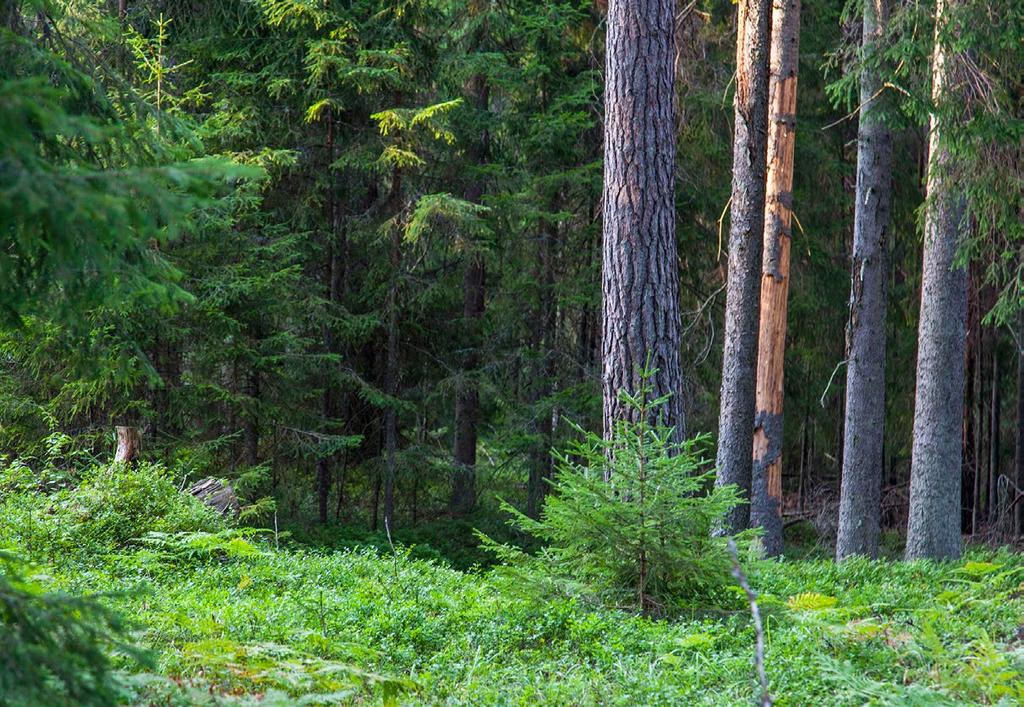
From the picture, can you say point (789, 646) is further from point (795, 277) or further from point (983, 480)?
point (983, 480)

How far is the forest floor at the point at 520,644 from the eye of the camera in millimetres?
4297

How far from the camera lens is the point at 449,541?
1539cm

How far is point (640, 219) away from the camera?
7508mm

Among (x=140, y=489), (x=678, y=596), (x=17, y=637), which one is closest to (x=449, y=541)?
(x=140, y=489)

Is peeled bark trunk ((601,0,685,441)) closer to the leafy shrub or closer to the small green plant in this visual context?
the small green plant

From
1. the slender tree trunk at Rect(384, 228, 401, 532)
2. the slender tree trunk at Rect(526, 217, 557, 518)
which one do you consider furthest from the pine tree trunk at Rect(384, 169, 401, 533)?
the slender tree trunk at Rect(526, 217, 557, 518)

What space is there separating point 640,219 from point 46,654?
586cm

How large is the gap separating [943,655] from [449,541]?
37.3ft

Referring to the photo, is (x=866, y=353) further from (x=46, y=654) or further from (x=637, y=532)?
(x=46, y=654)

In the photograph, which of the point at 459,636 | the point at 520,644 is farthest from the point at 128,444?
the point at 520,644

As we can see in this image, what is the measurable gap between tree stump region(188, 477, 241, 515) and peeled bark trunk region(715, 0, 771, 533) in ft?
20.2

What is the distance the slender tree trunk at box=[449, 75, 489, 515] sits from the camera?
16.7m

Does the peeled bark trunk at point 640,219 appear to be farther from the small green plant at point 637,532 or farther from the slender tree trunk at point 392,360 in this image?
the slender tree trunk at point 392,360

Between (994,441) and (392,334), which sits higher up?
(392,334)
